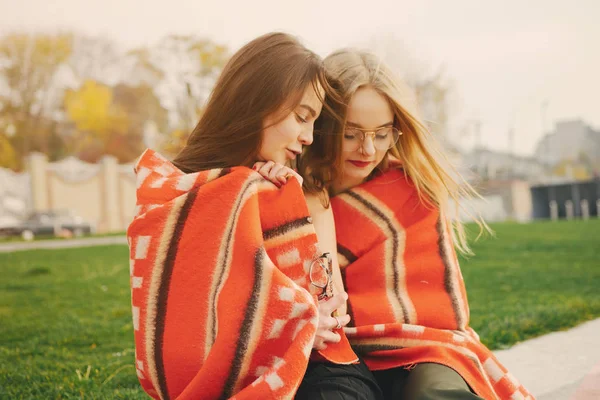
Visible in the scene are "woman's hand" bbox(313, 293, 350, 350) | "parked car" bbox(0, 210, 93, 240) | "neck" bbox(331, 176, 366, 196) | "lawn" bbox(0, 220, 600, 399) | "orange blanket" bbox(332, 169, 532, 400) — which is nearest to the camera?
"woman's hand" bbox(313, 293, 350, 350)

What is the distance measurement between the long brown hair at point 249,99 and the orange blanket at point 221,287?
20 cm

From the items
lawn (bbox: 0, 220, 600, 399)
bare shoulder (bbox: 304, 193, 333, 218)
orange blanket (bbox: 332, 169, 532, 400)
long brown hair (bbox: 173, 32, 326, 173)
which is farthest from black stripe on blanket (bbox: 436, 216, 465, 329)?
lawn (bbox: 0, 220, 600, 399)

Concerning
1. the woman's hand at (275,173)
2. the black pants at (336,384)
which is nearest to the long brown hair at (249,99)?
the woman's hand at (275,173)

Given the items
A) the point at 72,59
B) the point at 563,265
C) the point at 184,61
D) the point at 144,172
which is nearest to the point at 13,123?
the point at 72,59

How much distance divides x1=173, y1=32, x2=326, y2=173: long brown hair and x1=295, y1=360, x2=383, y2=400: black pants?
2.60 ft

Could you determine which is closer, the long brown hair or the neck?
the long brown hair

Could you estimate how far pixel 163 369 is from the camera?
180cm

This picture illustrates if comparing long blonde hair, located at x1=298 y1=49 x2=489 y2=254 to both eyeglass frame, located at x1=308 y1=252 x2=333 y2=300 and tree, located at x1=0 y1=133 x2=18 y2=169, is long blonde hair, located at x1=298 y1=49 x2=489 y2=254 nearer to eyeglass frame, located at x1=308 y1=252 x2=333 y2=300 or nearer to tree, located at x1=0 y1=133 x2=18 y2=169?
eyeglass frame, located at x1=308 y1=252 x2=333 y2=300

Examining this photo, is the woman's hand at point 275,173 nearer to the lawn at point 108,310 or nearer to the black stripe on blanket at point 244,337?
the black stripe on blanket at point 244,337

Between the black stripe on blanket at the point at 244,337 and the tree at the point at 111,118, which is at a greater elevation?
the black stripe on blanket at the point at 244,337

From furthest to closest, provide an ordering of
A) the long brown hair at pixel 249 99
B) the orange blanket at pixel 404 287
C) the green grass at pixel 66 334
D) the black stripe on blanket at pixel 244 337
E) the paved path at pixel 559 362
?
the green grass at pixel 66 334
the paved path at pixel 559 362
the orange blanket at pixel 404 287
the long brown hair at pixel 249 99
the black stripe on blanket at pixel 244 337

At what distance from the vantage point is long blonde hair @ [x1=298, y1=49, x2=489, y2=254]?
95.1 inches

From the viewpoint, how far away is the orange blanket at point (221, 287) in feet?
5.56

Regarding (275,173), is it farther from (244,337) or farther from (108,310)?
(108,310)
